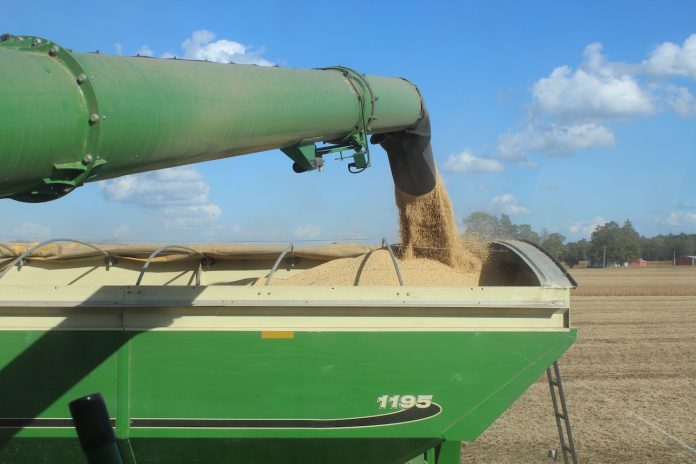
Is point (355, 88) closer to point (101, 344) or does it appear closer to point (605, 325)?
point (101, 344)

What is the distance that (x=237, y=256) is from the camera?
591cm

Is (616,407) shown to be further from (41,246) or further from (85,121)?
(85,121)

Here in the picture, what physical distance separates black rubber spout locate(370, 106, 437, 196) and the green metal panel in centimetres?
214

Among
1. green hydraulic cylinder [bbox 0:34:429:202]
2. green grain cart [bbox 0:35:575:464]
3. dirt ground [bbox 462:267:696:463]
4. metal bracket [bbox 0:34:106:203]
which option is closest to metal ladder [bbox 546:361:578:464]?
green grain cart [bbox 0:35:575:464]

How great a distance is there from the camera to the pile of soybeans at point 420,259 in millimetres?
5074

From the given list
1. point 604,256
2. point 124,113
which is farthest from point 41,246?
point 604,256

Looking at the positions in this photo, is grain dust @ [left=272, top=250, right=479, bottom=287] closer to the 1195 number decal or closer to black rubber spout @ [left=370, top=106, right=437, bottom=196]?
black rubber spout @ [left=370, top=106, right=437, bottom=196]

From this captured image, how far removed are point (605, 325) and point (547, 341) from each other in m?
12.1

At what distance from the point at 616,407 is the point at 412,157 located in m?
4.15

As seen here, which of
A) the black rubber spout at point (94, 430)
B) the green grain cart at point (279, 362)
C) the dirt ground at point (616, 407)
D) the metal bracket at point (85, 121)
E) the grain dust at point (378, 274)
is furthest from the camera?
the dirt ground at point (616, 407)

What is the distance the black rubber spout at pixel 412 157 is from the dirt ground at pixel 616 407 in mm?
2406

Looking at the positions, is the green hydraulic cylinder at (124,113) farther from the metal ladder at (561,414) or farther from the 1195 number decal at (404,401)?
the metal ladder at (561,414)

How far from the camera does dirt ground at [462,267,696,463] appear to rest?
684 cm

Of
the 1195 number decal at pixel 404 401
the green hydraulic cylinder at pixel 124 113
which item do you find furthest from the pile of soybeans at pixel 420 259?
the green hydraulic cylinder at pixel 124 113
